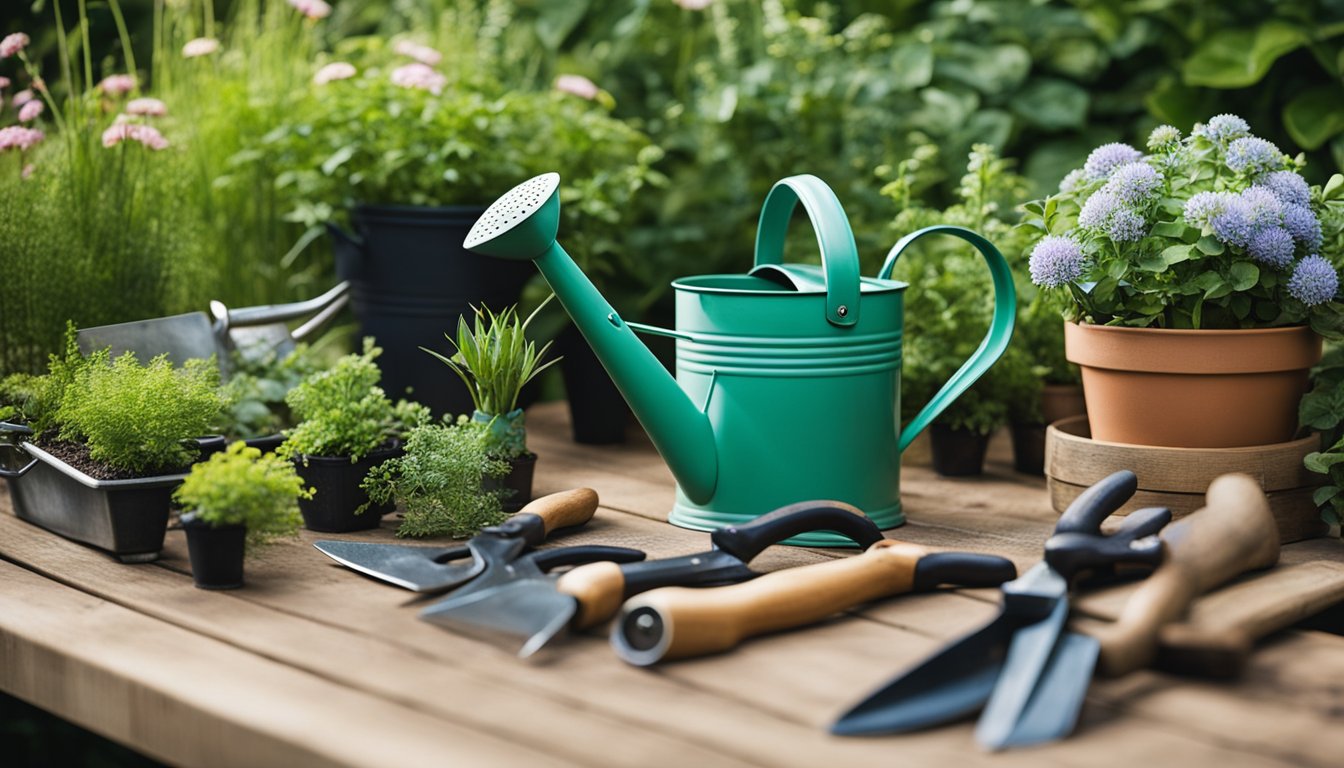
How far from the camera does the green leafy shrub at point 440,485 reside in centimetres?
167

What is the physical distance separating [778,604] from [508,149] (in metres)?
1.29

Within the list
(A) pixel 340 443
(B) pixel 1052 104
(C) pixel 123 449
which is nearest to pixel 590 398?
(A) pixel 340 443

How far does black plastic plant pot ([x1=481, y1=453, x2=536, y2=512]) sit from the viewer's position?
1.77m

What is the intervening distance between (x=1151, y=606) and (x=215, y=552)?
3.19ft

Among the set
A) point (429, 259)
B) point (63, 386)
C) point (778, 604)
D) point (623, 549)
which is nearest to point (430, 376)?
point (429, 259)

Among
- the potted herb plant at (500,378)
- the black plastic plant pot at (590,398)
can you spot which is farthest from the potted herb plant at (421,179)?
the potted herb plant at (500,378)

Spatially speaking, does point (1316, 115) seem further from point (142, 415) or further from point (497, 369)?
point (142, 415)

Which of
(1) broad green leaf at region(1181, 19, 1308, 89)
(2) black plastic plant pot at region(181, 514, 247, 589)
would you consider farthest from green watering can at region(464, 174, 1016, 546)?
(1) broad green leaf at region(1181, 19, 1308, 89)

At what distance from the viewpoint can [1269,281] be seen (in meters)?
1.61

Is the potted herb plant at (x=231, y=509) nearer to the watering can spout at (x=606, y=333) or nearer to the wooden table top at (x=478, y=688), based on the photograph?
the wooden table top at (x=478, y=688)

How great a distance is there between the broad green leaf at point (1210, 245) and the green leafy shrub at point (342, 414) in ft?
3.23

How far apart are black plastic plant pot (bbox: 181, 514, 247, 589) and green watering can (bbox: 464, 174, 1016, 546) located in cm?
46

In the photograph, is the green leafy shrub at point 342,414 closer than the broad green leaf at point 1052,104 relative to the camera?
Yes

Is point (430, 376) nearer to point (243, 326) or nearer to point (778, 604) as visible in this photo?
point (243, 326)
